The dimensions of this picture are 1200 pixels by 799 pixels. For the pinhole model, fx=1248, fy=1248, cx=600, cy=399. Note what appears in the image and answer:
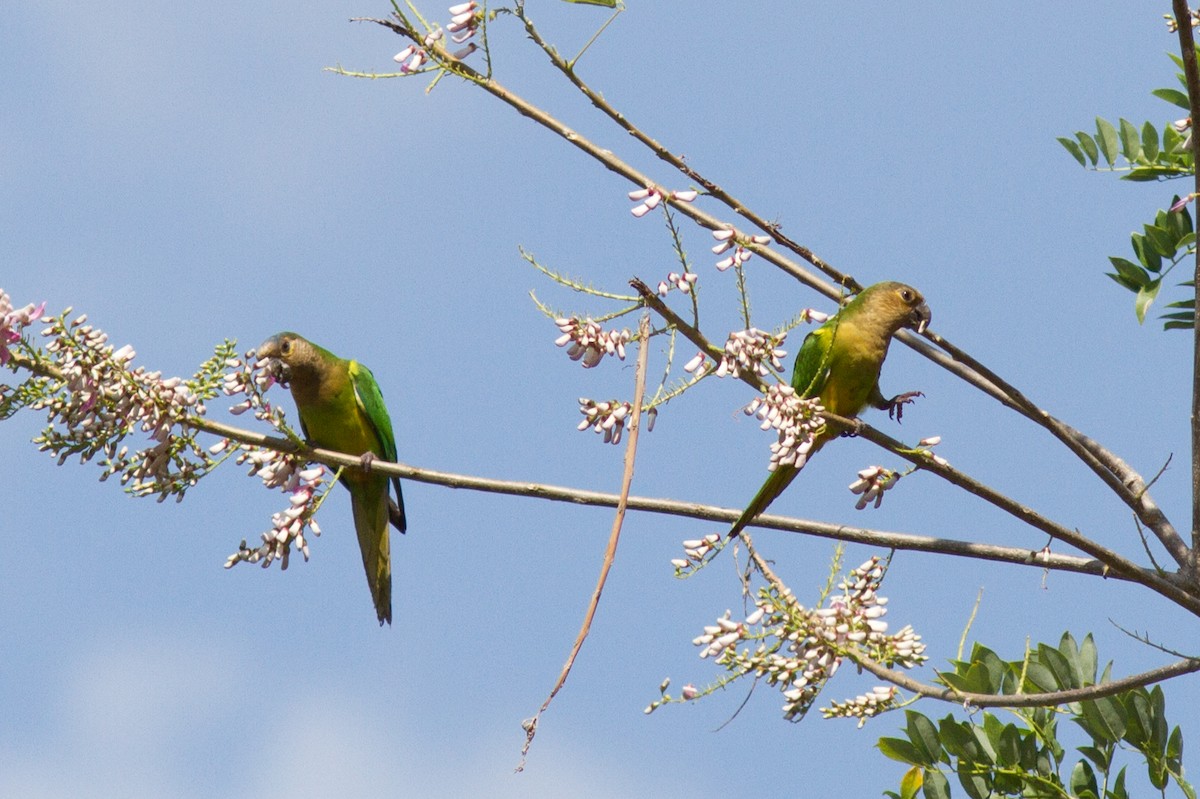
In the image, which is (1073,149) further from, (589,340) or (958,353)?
(589,340)

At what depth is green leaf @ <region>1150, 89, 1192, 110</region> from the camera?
524 cm

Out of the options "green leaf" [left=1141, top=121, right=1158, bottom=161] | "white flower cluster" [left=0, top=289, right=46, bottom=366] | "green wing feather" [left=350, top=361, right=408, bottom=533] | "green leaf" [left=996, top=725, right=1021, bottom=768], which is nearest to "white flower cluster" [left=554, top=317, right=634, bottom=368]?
"white flower cluster" [left=0, top=289, right=46, bottom=366]

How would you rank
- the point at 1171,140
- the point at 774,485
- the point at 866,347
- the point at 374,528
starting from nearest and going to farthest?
1. the point at 774,485
2. the point at 1171,140
3. the point at 866,347
4. the point at 374,528

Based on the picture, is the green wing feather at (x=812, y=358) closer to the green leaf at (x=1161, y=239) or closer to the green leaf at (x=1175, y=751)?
the green leaf at (x=1161, y=239)

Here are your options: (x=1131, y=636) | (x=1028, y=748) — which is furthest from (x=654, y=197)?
(x=1028, y=748)

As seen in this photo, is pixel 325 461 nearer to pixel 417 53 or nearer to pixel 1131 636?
pixel 417 53

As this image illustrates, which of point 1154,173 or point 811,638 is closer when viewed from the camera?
point 811,638

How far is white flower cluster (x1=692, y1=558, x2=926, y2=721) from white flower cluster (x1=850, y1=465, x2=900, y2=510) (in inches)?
9.8

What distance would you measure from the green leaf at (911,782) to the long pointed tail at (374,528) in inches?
137

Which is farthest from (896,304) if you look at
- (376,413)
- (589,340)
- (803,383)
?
(376,413)

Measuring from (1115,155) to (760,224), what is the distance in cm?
212

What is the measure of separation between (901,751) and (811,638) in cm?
110

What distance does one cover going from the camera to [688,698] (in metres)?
4.11

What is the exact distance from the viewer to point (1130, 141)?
17.6 feet
